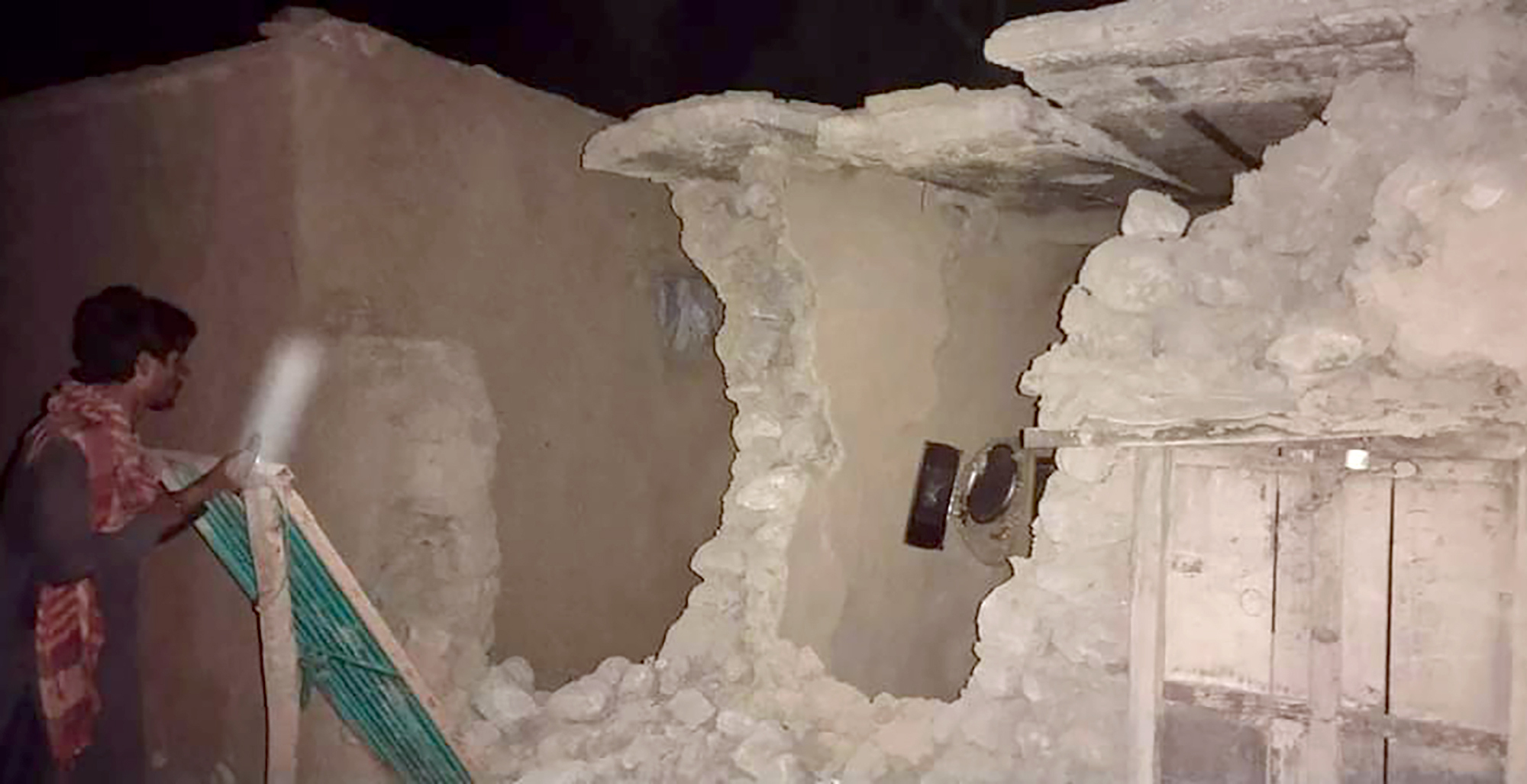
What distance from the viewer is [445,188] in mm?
4309

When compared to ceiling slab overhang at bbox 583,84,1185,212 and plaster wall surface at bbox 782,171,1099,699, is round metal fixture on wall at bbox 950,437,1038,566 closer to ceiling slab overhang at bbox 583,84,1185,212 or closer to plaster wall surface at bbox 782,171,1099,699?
plaster wall surface at bbox 782,171,1099,699

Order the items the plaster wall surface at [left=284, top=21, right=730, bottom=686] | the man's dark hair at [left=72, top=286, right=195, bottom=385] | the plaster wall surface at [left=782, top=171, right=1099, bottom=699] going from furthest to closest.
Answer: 1. the plaster wall surface at [left=782, top=171, right=1099, bottom=699]
2. the plaster wall surface at [left=284, top=21, right=730, bottom=686]
3. the man's dark hair at [left=72, top=286, right=195, bottom=385]

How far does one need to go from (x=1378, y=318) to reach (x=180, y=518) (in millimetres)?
3248

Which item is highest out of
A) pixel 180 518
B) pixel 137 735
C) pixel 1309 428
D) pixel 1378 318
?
pixel 1378 318

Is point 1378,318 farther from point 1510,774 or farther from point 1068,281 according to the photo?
point 1068,281

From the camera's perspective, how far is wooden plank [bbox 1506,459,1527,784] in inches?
116

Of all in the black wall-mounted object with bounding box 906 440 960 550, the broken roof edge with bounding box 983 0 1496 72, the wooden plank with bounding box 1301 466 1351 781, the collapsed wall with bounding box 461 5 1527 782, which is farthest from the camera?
the black wall-mounted object with bounding box 906 440 960 550

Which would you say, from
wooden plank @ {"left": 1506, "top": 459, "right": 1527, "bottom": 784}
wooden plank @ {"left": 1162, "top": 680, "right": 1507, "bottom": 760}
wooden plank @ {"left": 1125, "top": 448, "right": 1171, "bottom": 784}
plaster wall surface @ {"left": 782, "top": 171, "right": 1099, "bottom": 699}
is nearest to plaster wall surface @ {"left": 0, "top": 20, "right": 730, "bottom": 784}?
plaster wall surface @ {"left": 782, "top": 171, "right": 1099, "bottom": 699}

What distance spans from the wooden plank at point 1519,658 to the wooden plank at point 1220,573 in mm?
Result: 550

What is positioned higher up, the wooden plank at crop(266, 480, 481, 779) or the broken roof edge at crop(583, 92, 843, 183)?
the broken roof edge at crop(583, 92, 843, 183)

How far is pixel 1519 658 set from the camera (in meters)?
2.96

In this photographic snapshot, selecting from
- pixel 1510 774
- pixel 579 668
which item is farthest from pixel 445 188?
pixel 1510 774

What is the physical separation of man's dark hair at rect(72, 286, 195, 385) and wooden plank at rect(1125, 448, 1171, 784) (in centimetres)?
294

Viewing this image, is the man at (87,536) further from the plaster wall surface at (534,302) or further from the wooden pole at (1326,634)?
the wooden pole at (1326,634)
